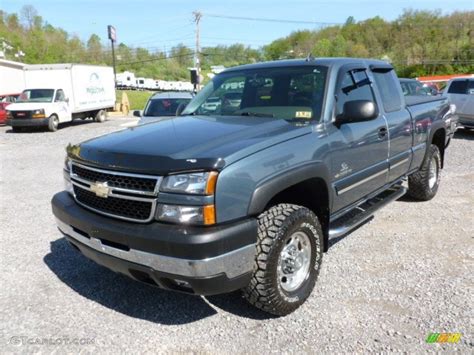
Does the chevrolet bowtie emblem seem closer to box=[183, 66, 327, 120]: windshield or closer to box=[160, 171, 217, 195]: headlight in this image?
box=[160, 171, 217, 195]: headlight

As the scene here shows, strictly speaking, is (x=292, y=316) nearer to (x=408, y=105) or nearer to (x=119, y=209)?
(x=119, y=209)

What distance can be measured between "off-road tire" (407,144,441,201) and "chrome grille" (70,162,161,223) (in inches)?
→ 170

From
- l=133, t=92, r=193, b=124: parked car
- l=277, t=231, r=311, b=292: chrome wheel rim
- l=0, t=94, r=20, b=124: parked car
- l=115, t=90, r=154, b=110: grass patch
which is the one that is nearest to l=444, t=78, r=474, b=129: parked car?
l=133, t=92, r=193, b=124: parked car

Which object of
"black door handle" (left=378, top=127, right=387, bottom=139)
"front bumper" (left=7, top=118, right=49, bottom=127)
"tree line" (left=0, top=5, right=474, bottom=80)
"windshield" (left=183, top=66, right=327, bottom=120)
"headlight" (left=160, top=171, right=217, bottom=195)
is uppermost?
"tree line" (left=0, top=5, right=474, bottom=80)

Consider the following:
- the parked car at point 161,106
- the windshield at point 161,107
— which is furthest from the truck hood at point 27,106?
the windshield at point 161,107

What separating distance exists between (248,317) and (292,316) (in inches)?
13.1

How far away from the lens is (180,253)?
97.6 inches

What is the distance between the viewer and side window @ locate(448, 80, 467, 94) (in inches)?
506

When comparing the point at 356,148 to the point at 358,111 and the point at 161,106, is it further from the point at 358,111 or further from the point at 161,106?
the point at 161,106

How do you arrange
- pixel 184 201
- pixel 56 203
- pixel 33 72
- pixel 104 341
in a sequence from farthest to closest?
pixel 33 72, pixel 56 203, pixel 104 341, pixel 184 201

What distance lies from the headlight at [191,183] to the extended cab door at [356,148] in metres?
1.32

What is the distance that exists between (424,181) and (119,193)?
4.53m

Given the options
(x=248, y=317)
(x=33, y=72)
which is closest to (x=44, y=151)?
(x=33, y=72)

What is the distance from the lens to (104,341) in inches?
113
